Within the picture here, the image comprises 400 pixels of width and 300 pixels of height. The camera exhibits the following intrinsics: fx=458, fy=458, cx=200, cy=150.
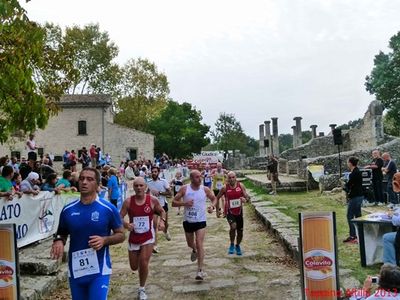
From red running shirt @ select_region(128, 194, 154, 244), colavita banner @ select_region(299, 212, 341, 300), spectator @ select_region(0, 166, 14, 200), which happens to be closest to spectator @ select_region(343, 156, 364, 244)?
colavita banner @ select_region(299, 212, 341, 300)

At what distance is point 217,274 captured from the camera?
8219mm

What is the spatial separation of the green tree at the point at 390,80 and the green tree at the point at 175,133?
21.4m

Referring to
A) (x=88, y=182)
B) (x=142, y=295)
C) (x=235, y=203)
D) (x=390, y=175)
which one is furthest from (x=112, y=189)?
(x=88, y=182)

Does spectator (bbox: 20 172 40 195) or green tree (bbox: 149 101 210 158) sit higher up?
green tree (bbox: 149 101 210 158)

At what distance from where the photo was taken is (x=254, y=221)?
15.2m

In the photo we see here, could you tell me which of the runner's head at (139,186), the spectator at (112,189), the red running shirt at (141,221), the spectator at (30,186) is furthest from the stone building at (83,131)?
the red running shirt at (141,221)

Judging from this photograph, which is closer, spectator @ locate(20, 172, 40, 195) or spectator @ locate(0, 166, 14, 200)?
spectator @ locate(0, 166, 14, 200)

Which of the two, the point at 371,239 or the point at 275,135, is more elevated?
the point at 275,135

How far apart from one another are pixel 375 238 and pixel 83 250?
5.19 m

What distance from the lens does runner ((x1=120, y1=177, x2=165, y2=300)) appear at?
6.85m

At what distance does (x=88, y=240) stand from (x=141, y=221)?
2.42 metres

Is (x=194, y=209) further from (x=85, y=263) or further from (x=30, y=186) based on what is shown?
(x=30, y=186)

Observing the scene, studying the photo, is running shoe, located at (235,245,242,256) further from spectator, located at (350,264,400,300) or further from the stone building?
the stone building

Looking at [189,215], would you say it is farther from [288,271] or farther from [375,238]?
[375,238]
